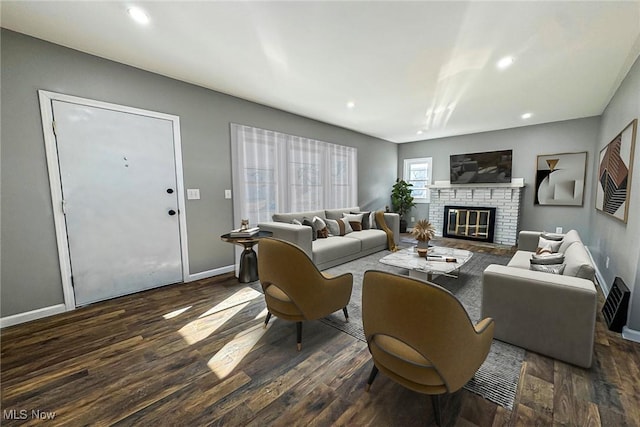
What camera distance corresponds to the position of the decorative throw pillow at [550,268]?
2035 mm

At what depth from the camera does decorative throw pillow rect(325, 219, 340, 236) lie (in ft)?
14.3

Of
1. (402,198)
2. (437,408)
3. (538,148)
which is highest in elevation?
(538,148)

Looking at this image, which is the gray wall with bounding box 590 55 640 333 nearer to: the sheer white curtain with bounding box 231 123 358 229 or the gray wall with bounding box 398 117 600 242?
the gray wall with bounding box 398 117 600 242

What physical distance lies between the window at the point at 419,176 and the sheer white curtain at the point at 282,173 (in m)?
2.56

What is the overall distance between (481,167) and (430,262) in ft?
13.5

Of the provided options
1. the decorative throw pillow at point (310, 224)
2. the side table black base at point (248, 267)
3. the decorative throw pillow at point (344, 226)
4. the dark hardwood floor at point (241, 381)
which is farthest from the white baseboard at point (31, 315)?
the decorative throw pillow at point (344, 226)

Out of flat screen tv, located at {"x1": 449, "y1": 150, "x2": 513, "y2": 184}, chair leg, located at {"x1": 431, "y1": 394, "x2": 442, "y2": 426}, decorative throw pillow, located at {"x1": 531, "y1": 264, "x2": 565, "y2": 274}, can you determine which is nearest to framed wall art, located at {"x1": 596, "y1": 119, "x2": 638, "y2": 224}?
decorative throw pillow, located at {"x1": 531, "y1": 264, "x2": 565, "y2": 274}

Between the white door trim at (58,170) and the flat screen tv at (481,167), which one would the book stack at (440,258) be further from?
the white door trim at (58,170)

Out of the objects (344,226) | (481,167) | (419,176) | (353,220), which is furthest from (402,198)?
(344,226)

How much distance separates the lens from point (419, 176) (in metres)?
7.18

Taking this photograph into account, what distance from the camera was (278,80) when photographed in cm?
310

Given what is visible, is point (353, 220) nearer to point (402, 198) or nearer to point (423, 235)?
point (423, 235)

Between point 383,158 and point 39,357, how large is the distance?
6.86 meters

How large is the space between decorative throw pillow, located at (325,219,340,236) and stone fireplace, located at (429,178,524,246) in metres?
3.48
